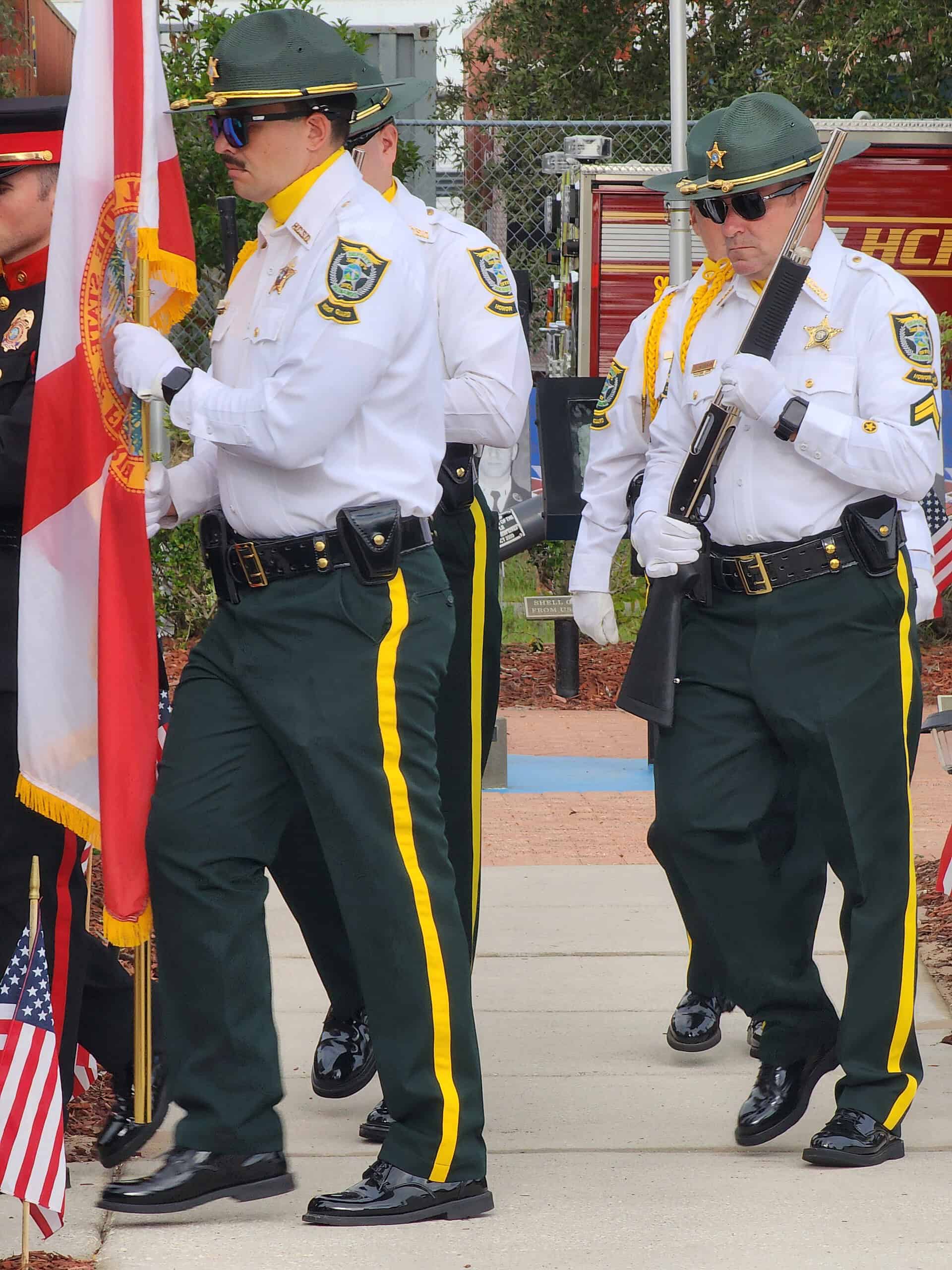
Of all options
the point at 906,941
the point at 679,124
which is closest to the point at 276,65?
the point at 906,941

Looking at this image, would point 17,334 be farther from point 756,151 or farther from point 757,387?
point 756,151

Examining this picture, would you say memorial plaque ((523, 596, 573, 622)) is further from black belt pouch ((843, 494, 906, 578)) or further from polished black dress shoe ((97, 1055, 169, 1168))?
polished black dress shoe ((97, 1055, 169, 1168))

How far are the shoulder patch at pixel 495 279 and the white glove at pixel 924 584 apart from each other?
114 cm

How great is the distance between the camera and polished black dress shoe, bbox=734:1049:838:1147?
4.12m

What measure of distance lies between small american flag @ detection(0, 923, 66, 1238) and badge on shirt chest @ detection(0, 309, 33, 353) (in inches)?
→ 45.8

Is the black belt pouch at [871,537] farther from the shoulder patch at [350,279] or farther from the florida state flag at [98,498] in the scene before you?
the florida state flag at [98,498]

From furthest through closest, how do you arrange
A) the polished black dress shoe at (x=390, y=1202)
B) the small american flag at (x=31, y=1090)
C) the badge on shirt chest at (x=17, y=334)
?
1. the badge on shirt chest at (x=17, y=334)
2. the polished black dress shoe at (x=390, y=1202)
3. the small american flag at (x=31, y=1090)

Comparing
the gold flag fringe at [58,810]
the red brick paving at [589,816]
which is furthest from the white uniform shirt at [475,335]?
the red brick paving at [589,816]

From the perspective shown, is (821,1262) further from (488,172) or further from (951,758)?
(488,172)

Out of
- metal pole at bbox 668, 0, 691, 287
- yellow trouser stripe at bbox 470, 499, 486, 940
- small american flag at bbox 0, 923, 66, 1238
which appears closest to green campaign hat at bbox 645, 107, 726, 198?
yellow trouser stripe at bbox 470, 499, 486, 940

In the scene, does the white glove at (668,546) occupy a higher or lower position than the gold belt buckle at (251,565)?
lower

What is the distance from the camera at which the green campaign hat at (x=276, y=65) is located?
11.7 ft

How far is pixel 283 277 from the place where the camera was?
3623mm

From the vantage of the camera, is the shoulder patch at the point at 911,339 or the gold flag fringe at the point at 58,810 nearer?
the gold flag fringe at the point at 58,810
